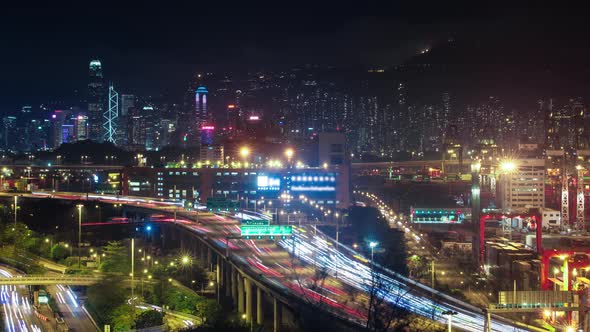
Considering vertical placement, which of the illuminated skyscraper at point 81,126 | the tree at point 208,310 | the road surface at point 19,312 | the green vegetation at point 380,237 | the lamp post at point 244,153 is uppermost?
the illuminated skyscraper at point 81,126

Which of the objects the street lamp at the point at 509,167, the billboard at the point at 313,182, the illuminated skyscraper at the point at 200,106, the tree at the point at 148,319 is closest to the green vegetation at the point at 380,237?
the billboard at the point at 313,182

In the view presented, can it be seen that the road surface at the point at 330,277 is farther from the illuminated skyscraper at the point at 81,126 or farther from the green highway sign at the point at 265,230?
the illuminated skyscraper at the point at 81,126

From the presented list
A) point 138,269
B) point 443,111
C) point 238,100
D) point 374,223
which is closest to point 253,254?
point 138,269

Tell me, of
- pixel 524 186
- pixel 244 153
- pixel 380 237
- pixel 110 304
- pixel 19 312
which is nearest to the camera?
pixel 19 312

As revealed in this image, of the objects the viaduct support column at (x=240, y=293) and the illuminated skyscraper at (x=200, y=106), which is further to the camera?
the illuminated skyscraper at (x=200, y=106)

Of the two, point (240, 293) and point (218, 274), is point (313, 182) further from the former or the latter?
point (240, 293)

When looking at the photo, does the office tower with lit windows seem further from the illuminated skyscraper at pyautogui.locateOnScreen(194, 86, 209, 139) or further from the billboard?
the billboard

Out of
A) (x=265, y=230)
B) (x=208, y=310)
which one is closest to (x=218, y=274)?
(x=265, y=230)

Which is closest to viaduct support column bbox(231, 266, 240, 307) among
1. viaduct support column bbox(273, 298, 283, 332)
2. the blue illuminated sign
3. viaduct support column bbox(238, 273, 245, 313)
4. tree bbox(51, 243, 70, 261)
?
viaduct support column bbox(238, 273, 245, 313)
